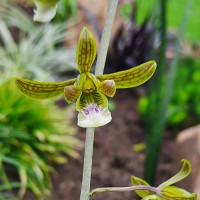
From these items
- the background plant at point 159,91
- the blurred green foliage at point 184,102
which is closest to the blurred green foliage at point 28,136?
the background plant at point 159,91

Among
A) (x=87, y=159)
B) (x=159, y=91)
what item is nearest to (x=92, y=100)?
(x=87, y=159)

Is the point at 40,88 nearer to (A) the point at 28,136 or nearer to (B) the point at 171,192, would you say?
(B) the point at 171,192

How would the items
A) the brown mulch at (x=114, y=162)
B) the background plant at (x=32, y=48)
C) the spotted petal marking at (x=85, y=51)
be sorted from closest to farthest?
the spotted petal marking at (x=85, y=51) < the brown mulch at (x=114, y=162) < the background plant at (x=32, y=48)

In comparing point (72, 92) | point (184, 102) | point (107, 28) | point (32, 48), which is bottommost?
point (72, 92)

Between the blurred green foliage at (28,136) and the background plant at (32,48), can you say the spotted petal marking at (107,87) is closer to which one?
the blurred green foliage at (28,136)

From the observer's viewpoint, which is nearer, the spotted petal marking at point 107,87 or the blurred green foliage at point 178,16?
the spotted petal marking at point 107,87

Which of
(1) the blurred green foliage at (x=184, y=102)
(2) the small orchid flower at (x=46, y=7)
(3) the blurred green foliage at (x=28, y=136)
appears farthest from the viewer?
(1) the blurred green foliage at (x=184, y=102)

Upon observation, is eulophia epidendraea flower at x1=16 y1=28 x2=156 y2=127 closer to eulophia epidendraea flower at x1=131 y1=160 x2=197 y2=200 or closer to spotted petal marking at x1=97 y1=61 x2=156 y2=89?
spotted petal marking at x1=97 y1=61 x2=156 y2=89
